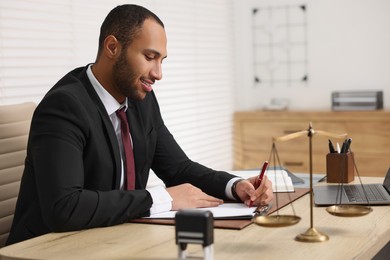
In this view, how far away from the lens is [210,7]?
5.00 metres

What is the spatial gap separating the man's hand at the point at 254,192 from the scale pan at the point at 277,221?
15.3 inches

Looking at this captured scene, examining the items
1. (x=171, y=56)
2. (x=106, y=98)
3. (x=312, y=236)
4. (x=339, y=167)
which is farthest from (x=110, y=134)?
(x=171, y=56)

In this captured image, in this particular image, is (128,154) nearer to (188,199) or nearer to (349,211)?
(188,199)

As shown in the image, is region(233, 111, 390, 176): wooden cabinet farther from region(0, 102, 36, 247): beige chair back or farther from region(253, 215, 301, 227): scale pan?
region(253, 215, 301, 227): scale pan

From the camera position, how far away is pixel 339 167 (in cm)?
243

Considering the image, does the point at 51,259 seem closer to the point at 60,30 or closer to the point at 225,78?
the point at 60,30

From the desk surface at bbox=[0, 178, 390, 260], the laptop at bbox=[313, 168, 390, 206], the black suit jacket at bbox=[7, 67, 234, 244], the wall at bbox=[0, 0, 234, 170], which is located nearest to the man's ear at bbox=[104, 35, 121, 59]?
the black suit jacket at bbox=[7, 67, 234, 244]

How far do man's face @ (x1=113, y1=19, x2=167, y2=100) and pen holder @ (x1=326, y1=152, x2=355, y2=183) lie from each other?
748 mm

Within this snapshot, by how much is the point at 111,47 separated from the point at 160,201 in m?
0.60

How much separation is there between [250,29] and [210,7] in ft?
1.48

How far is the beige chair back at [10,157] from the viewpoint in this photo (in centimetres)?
243

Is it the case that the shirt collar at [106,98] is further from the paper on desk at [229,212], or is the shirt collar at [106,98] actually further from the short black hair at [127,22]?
the paper on desk at [229,212]

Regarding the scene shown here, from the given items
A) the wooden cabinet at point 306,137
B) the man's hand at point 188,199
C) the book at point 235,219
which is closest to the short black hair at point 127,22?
the man's hand at point 188,199

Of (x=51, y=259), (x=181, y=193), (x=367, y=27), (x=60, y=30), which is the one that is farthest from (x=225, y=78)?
(x=51, y=259)
